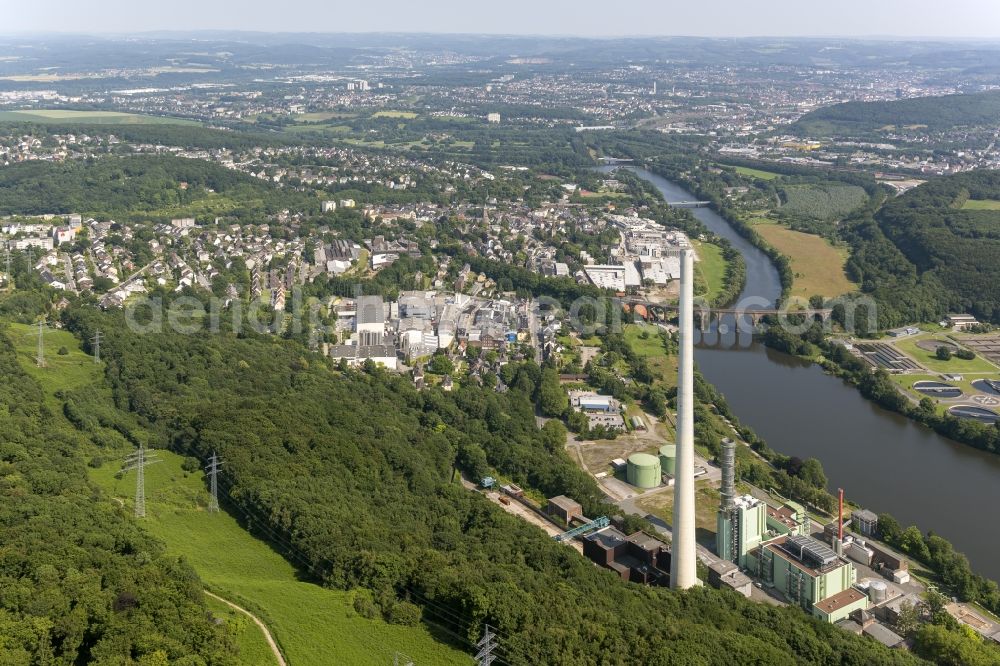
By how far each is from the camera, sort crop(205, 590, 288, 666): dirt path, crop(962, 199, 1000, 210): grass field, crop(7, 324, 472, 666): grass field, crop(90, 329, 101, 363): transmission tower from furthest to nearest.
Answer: crop(962, 199, 1000, 210): grass field < crop(90, 329, 101, 363): transmission tower < crop(7, 324, 472, 666): grass field < crop(205, 590, 288, 666): dirt path

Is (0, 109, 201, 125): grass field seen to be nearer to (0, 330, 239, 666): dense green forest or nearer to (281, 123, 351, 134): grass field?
(281, 123, 351, 134): grass field

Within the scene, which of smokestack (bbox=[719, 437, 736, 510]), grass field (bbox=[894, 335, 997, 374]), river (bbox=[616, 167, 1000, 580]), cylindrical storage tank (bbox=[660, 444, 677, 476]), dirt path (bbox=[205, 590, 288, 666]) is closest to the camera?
dirt path (bbox=[205, 590, 288, 666])

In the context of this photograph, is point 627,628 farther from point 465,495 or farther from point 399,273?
point 399,273

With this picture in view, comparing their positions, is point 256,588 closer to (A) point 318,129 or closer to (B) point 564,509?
(B) point 564,509

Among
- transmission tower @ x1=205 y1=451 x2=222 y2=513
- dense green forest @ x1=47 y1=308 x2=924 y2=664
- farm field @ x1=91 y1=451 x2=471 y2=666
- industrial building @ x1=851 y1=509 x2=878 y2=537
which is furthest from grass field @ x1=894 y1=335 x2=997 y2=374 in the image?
farm field @ x1=91 y1=451 x2=471 y2=666

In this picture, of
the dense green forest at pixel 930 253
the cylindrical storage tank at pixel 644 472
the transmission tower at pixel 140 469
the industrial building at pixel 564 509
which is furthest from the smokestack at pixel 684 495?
the dense green forest at pixel 930 253

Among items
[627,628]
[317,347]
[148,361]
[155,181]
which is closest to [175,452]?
[148,361]

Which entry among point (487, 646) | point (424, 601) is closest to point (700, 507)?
point (424, 601)
